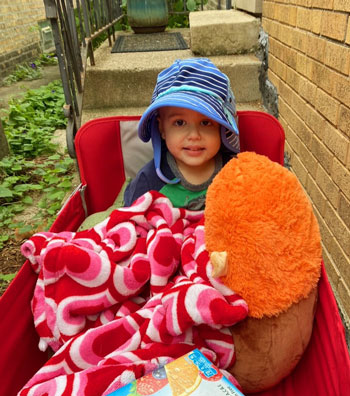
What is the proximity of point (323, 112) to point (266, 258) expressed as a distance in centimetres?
102

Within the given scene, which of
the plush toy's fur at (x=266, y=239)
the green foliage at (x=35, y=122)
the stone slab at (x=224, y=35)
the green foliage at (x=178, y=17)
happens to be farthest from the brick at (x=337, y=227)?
the green foliage at (x=178, y=17)

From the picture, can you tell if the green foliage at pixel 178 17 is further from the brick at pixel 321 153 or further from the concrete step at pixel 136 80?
the brick at pixel 321 153

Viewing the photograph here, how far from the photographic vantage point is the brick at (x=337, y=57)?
1337 millimetres

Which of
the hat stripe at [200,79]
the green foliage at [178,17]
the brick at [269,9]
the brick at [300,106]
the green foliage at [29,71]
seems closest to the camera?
the hat stripe at [200,79]

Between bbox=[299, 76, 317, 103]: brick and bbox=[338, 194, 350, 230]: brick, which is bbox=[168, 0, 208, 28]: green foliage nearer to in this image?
bbox=[299, 76, 317, 103]: brick

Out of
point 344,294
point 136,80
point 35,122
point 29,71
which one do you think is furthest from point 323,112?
point 29,71

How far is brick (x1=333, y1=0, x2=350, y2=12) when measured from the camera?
1.30 meters

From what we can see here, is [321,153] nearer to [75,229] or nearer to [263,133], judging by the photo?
[263,133]

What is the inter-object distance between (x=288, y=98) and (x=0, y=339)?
5.99 feet

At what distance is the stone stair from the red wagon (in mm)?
1235

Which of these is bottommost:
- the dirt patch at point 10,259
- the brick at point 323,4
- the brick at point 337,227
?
the dirt patch at point 10,259

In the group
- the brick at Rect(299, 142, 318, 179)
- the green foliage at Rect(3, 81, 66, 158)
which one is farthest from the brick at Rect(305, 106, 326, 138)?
the green foliage at Rect(3, 81, 66, 158)

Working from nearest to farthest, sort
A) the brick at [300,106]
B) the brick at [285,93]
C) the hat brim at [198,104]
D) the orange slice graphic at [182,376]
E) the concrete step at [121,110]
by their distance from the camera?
the orange slice graphic at [182,376] < the hat brim at [198,104] < the brick at [300,106] < the brick at [285,93] < the concrete step at [121,110]

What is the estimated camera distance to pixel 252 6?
287cm
